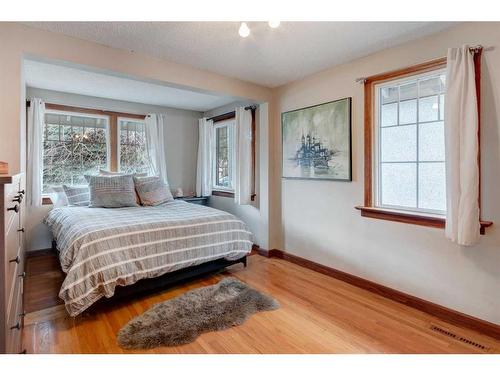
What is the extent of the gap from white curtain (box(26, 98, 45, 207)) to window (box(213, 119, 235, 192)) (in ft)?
8.08

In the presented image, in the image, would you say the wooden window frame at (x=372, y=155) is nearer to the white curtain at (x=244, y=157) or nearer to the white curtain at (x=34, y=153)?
the white curtain at (x=244, y=157)

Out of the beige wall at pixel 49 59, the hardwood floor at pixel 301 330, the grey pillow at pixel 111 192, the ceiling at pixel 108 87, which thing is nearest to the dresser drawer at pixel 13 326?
the hardwood floor at pixel 301 330

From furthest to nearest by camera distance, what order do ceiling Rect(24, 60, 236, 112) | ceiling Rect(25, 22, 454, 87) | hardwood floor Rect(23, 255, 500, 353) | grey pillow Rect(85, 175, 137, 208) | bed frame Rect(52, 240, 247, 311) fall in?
grey pillow Rect(85, 175, 137, 208), ceiling Rect(24, 60, 236, 112), bed frame Rect(52, 240, 247, 311), ceiling Rect(25, 22, 454, 87), hardwood floor Rect(23, 255, 500, 353)

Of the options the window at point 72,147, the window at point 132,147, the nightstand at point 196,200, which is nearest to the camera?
the window at point 72,147

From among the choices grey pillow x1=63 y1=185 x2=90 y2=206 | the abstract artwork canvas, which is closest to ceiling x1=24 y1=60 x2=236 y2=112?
the abstract artwork canvas

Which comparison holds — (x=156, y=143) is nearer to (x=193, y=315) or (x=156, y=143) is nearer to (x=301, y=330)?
(x=193, y=315)

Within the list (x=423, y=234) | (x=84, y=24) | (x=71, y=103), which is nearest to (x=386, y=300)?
(x=423, y=234)

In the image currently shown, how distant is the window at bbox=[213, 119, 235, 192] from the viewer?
14.8 ft

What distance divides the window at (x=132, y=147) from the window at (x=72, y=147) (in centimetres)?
23

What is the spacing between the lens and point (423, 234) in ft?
7.55

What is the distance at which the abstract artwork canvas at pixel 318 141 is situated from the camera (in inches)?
112

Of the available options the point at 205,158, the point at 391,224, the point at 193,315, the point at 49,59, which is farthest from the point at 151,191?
the point at 391,224

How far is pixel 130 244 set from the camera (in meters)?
2.36

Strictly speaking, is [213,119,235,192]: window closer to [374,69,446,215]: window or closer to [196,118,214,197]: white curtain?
[196,118,214,197]: white curtain
